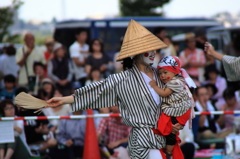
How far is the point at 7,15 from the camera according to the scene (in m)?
12.5

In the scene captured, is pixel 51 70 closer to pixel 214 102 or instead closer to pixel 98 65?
pixel 98 65

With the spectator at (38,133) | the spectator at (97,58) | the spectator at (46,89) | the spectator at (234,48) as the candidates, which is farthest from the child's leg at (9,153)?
the spectator at (234,48)

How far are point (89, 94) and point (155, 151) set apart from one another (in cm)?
89

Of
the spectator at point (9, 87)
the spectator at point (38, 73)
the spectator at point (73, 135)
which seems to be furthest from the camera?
the spectator at point (38, 73)

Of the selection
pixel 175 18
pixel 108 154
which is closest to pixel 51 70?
pixel 108 154

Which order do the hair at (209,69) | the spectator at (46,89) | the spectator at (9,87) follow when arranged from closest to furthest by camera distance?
the spectator at (46,89) < the spectator at (9,87) < the hair at (209,69)

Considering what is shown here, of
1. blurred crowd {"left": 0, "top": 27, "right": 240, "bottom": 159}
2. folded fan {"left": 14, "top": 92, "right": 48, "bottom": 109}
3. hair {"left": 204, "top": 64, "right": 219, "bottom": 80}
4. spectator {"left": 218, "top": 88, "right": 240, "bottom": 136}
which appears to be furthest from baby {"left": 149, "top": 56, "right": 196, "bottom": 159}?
hair {"left": 204, "top": 64, "right": 219, "bottom": 80}

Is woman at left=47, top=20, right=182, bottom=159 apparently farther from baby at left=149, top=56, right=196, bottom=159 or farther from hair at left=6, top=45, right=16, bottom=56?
hair at left=6, top=45, right=16, bottom=56

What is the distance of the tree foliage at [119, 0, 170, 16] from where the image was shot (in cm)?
2178

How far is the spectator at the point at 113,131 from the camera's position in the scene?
7.00 metres

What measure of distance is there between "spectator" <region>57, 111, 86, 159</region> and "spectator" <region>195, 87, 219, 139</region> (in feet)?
7.61

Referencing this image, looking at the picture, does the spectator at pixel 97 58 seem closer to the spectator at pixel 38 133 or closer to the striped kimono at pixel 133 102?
the spectator at pixel 38 133

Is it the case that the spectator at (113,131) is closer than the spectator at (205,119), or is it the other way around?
the spectator at (113,131)

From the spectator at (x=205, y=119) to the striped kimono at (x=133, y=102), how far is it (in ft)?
13.0
